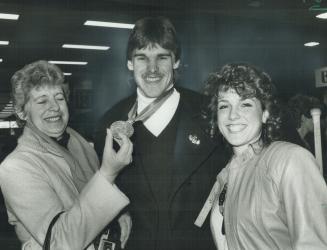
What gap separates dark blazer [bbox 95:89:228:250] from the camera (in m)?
1.41

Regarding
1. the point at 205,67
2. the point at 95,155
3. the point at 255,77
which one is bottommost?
the point at 95,155

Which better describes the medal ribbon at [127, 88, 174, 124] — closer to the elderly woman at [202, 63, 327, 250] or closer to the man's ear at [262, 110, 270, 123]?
the elderly woman at [202, 63, 327, 250]

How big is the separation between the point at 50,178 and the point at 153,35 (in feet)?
2.05

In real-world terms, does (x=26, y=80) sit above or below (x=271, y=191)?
above

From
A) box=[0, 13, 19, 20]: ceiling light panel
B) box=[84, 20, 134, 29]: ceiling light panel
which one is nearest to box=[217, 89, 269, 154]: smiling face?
A: box=[0, 13, 19, 20]: ceiling light panel

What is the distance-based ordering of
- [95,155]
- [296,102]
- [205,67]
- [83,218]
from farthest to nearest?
[205,67] → [296,102] → [95,155] → [83,218]

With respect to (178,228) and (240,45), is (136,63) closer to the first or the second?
(178,228)

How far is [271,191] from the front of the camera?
3.09ft

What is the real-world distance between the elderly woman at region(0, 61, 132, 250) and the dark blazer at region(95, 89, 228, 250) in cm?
20

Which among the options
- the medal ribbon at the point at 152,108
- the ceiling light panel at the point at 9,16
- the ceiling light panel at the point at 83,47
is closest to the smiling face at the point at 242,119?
the medal ribbon at the point at 152,108

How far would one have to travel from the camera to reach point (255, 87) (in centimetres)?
111

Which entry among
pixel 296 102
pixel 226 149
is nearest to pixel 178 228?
pixel 226 149

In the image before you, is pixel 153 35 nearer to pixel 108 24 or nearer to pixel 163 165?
pixel 163 165

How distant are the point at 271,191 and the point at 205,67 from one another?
452 centimetres
